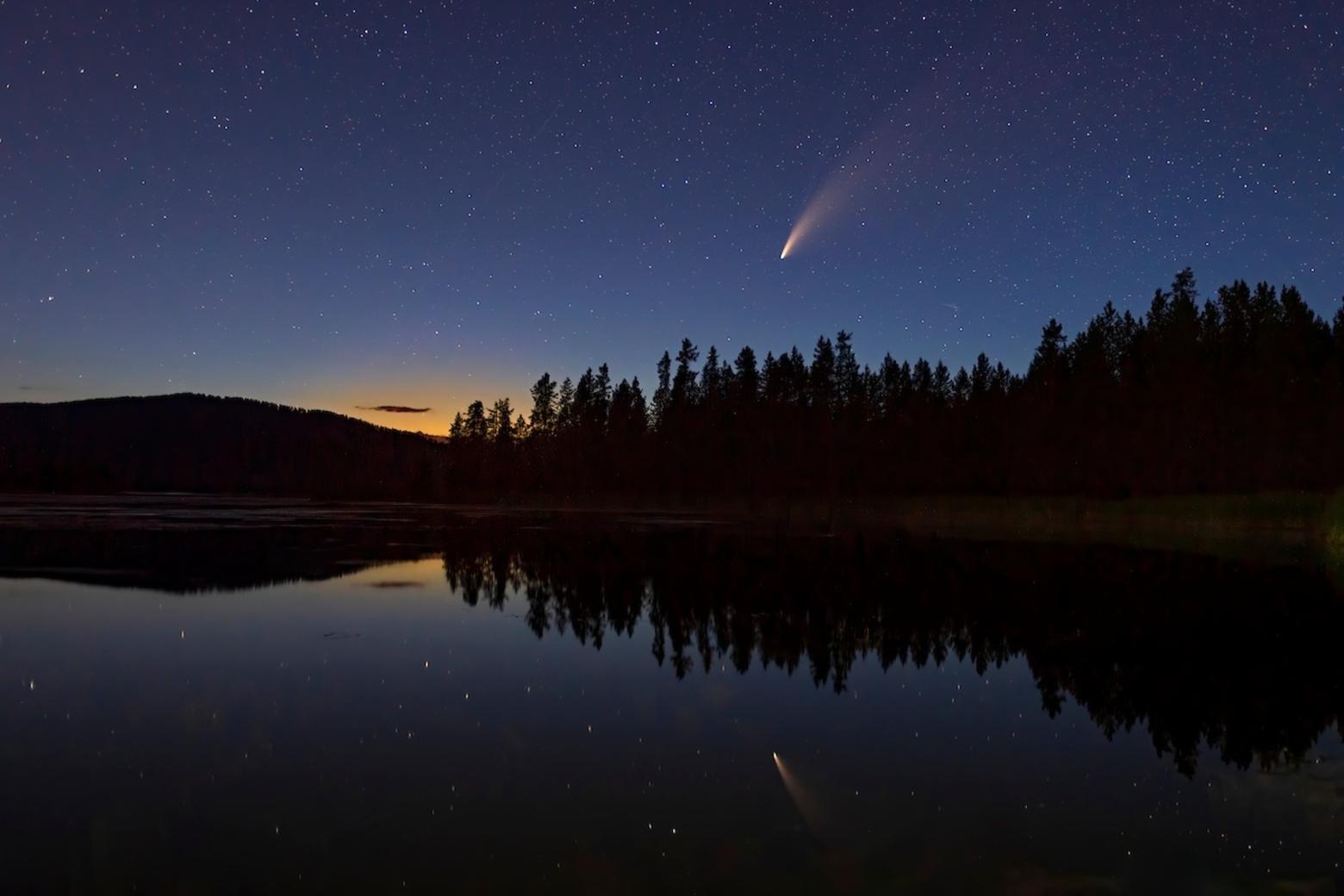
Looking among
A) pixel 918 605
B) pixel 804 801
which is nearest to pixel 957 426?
pixel 918 605

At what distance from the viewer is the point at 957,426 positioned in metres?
123

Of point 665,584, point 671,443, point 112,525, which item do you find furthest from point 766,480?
point 665,584

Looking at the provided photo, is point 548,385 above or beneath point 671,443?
above

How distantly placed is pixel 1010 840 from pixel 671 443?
135 meters

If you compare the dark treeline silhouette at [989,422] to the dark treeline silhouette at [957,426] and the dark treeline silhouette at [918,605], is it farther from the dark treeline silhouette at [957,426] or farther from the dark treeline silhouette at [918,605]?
the dark treeline silhouette at [918,605]

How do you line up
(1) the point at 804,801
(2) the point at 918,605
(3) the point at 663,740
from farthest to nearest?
(2) the point at 918,605 → (3) the point at 663,740 → (1) the point at 804,801

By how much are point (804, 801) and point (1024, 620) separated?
642 inches

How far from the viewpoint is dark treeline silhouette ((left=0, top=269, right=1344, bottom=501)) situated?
283 feet

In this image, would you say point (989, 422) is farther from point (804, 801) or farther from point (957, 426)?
point (804, 801)

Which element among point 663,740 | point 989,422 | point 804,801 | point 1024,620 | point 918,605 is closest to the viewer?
point 804,801

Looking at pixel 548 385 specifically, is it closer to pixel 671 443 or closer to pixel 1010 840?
pixel 671 443

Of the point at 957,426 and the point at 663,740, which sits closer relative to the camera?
the point at 663,740

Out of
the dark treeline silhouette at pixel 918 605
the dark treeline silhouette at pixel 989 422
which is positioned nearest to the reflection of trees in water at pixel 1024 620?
the dark treeline silhouette at pixel 918 605

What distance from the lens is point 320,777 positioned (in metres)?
10.4
